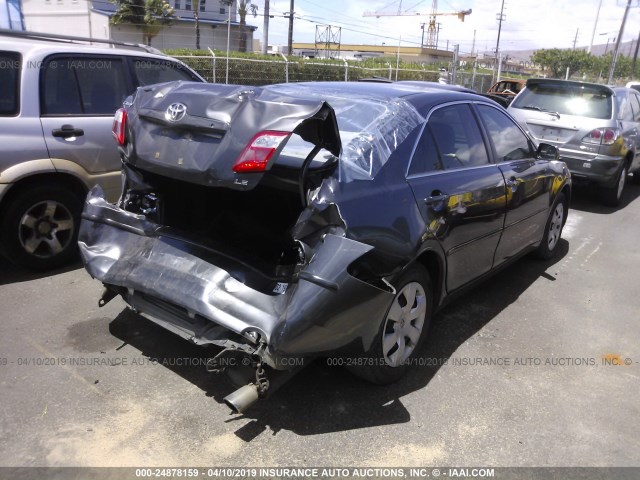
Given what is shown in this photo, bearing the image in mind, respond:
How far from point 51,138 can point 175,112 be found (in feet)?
7.08

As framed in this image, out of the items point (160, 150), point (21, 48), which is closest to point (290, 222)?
point (160, 150)

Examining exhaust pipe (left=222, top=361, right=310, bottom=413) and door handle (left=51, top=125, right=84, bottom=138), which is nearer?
exhaust pipe (left=222, top=361, right=310, bottom=413)

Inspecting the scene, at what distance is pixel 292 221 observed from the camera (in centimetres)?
317

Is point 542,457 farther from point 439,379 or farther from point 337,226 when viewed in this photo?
point 337,226

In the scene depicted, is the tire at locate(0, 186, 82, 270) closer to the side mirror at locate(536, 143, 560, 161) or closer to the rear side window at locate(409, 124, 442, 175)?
the rear side window at locate(409, 124, 442, 175)

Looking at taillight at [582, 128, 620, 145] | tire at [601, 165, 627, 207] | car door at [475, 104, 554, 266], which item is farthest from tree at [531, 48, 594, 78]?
car door at [475, 104, 554, 266]

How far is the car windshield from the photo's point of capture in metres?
3.06

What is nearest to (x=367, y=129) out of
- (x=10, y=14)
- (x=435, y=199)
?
(x=435, y=199)

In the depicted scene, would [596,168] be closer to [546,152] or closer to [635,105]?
[635,105]

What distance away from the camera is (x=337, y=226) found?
111 inches

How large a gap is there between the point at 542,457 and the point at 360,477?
990mm

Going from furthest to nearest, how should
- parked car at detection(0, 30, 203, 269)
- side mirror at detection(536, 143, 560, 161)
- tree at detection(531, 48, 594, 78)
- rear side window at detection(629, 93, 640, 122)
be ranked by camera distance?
1. tree at detection(531, 48, 594, 78)
2. rear side window at detection(629, 93, 640, 122)
3. side mirror at detection(536, 143, 560, 161)
4. parked car at detection(0, 30, 203, 269)

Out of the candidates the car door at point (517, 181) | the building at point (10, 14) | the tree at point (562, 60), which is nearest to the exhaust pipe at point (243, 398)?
the car door at point (517, 181)

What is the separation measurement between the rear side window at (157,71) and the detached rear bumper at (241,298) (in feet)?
8.29
